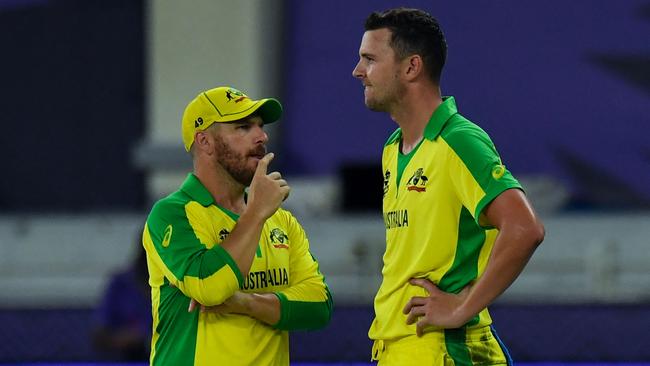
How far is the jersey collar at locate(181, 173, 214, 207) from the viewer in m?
3.41

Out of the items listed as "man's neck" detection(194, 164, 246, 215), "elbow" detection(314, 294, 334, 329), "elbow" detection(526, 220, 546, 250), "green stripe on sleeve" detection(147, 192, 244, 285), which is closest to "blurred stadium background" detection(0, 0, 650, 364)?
"elbow" detection(314, 294, 334, 329)

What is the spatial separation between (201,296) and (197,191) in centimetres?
36

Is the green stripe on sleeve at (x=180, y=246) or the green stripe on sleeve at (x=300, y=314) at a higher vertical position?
the green stripe on sleeve at (x=180, y=246)

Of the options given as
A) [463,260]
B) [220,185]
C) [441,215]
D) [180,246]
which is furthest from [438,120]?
[180,246]

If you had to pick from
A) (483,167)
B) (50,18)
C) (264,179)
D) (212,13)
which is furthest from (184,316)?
(50,18)

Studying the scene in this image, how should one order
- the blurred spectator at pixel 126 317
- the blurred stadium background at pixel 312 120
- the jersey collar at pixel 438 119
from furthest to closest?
the blurred stadium background at pixel 312 120, the blurred spectator at pixel 126 317, the jersey collar at pixel 438 119

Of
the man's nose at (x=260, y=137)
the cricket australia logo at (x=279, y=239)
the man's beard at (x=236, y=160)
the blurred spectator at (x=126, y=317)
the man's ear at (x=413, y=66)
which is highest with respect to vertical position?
the man's ear at (x=413, y=66)

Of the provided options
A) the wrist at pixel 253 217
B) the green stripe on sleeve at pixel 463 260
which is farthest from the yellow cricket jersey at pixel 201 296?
the green stripe on sleeve at pixel 463 260

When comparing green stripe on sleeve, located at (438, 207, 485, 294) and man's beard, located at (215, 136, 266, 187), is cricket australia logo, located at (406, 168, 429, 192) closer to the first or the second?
green stripe on sleeve, located at (438, 207, 485, 294)

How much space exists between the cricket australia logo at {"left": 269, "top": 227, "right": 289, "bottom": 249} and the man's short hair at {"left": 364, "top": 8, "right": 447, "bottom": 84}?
61 cm

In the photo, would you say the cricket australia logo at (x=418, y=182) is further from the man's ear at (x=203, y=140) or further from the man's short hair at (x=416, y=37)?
the man's ear at (x=203, y=140)

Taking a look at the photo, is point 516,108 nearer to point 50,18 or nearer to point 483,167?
point 50,18

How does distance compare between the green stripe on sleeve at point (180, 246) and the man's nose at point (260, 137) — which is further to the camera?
the man's nose at point (260, 137)

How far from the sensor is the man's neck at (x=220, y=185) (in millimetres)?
3457
